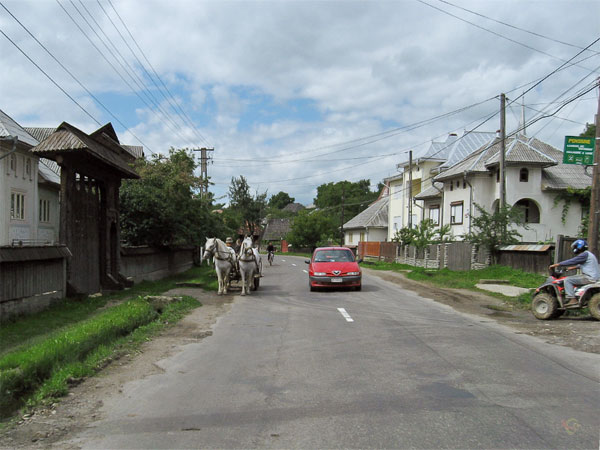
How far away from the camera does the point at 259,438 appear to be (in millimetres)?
4711

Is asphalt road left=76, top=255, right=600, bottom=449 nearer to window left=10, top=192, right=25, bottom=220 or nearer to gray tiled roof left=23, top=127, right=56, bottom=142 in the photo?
window left=10, top=192, right=25, bottom=220

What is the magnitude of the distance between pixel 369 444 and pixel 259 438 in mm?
966

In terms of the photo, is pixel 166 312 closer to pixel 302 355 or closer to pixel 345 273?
pixel 302 355

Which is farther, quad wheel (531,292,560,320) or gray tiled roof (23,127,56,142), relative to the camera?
gray tiled roof (23,127,56,142)

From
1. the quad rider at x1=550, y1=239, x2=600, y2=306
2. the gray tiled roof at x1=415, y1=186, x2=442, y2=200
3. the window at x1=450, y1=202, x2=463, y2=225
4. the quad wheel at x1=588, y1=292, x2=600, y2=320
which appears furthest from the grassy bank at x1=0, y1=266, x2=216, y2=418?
the gray tiled roof at x1=415, y1=186, x2=442, y2=200

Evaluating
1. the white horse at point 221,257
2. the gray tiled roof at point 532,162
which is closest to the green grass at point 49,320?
the white horse at point 221,257

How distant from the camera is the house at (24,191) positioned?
25234 millimetres

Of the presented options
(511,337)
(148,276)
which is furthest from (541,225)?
(511,337)

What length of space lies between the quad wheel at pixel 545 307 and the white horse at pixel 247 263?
889cm

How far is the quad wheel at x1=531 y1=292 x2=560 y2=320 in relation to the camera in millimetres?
12477

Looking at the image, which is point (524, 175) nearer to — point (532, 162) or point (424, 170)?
point (532, 162)

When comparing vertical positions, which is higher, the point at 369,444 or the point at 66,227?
the point at 66,227

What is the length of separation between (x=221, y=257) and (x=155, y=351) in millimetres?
9083

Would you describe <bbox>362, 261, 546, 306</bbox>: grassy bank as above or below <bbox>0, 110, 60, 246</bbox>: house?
below
